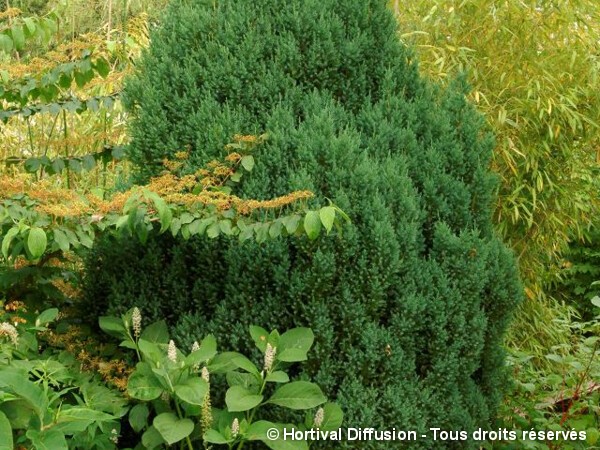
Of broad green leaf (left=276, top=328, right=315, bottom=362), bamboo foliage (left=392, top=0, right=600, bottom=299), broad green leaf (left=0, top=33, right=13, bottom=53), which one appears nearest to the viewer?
broad green leaf (left=276, top=328, right=315, bottom=362)

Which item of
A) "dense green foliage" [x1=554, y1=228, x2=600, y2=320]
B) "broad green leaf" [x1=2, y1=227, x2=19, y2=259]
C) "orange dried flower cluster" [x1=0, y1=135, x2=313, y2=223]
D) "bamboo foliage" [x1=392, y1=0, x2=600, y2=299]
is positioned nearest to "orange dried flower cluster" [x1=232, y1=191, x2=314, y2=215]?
"orange dried flower cluster" [x1=0, y1=135, x2=313, y2=223]

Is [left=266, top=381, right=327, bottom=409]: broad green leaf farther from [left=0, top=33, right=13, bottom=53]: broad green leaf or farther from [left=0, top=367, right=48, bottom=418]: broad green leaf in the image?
[left=0, top=33, right=13, bottom=53]: broad green leaf

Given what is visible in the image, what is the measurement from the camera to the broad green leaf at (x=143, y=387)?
254 cm

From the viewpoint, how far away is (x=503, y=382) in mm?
3250

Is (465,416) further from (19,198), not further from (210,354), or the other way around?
(19,198)

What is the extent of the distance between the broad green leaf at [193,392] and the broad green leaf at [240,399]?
86 millimetres

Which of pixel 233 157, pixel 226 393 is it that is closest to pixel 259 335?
pixel 226 393

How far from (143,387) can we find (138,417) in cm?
13

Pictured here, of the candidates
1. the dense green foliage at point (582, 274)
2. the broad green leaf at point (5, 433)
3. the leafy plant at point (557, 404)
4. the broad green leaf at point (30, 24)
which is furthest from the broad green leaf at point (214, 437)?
the dense green foliage at point (582, 274)

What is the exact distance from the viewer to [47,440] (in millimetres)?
2205

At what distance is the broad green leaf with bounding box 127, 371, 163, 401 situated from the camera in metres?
2.54

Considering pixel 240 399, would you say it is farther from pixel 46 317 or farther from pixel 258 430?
pixel 46 317

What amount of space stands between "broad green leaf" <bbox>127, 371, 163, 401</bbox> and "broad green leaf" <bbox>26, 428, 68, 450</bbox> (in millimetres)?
348

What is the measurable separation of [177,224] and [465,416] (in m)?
1.23
